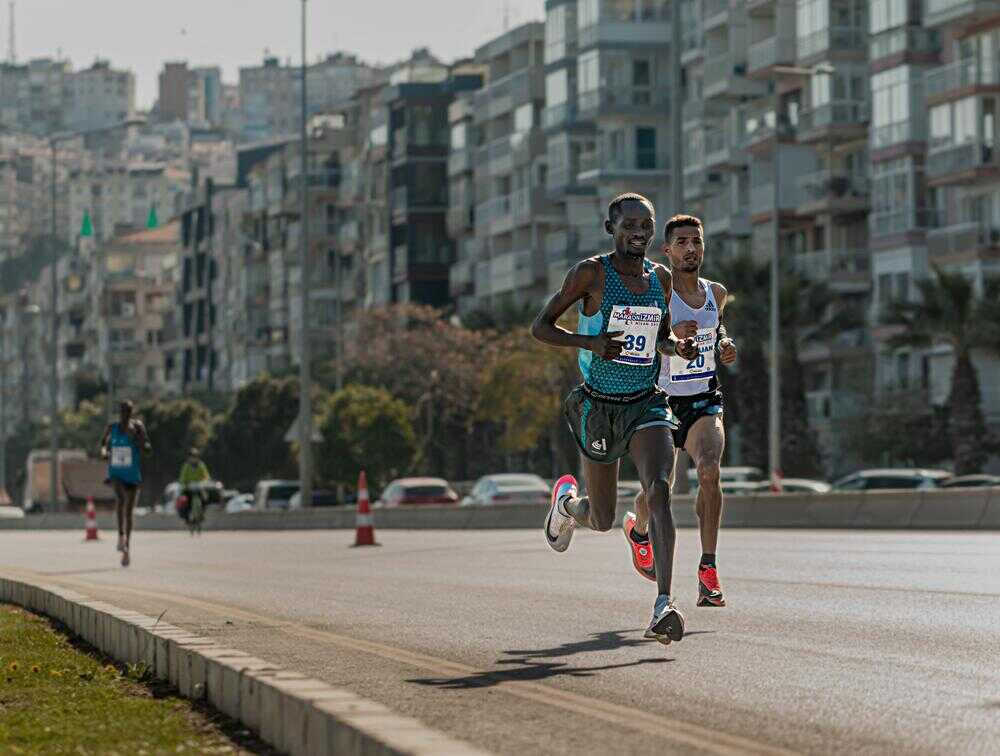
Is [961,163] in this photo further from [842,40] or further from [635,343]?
[635,343]

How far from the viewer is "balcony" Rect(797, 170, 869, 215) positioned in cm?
8044

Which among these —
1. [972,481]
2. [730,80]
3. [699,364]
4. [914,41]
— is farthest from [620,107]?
[699,364]

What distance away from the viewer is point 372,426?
82688mm

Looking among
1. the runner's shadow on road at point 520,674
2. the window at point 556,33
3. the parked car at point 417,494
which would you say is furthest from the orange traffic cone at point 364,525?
the window at point 556,33

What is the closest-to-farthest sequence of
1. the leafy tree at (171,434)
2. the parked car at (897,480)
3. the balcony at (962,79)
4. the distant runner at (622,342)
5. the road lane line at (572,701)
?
the road lane line at (572,701), the distant runner at (622,342), the parked car at (897,480), the balcony at (962,79), the leafy tree at (171,434)

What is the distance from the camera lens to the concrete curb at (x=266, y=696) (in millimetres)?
6801

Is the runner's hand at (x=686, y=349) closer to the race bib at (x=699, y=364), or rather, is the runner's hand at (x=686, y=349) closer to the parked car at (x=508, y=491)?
the race bib at (x=699, y=364)

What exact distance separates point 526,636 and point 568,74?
93033 mm

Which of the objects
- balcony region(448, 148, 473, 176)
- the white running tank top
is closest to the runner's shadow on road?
the white running tank top

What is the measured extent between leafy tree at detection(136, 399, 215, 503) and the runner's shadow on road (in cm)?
10771

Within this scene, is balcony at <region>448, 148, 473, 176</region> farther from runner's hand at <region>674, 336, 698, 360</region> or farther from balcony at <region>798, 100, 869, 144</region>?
runner's hand at <region>674, 336, 698, 360</region>

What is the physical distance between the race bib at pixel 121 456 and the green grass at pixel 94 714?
14.2m

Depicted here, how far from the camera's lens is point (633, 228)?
11922 mm

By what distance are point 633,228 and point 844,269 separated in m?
68.5
